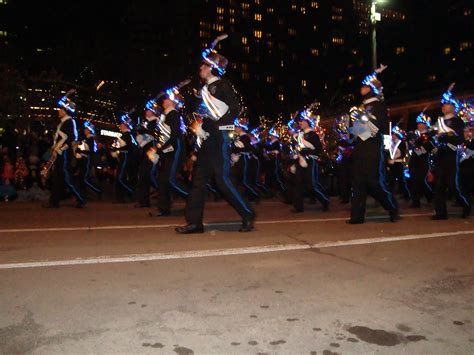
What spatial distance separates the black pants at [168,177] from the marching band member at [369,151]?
2.68 meters

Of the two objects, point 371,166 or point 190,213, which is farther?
point 371,166

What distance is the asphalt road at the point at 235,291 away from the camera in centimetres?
303

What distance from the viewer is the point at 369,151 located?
7410 mm

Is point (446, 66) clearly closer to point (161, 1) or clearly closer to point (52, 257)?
point (161, 1)

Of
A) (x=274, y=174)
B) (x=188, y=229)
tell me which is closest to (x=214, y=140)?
(x=188, y=229)

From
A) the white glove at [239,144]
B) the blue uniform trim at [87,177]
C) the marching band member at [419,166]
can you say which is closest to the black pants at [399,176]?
the marching band member at [419,166]

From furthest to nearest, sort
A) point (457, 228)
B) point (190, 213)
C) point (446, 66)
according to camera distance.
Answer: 1. point (446, 66)
2. point (457, 228)
3. point (190, 213)

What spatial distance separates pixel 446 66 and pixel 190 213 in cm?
6984

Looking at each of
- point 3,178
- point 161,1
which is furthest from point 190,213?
point 161,1

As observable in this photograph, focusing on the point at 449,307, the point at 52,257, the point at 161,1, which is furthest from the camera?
the point at 161,1

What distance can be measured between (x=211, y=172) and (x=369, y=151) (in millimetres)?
2408

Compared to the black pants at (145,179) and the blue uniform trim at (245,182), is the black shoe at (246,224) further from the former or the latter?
the blue uniform trim at (245,182)

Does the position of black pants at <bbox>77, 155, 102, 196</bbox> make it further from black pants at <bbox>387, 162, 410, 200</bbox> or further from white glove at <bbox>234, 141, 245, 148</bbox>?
black pants at <bbox>387, 162, 410, 200</bbox>

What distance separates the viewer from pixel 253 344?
118 inches
